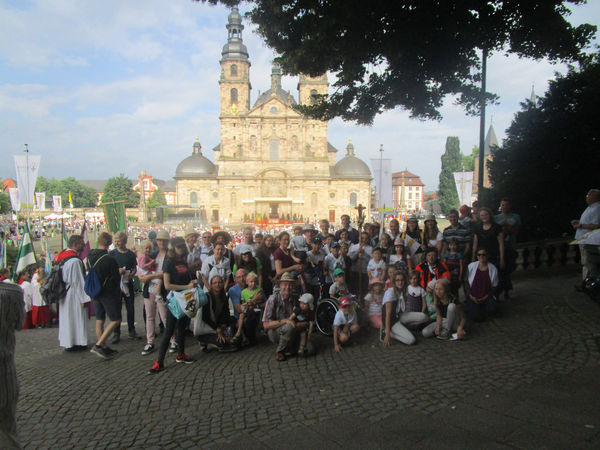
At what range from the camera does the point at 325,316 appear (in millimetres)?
6203

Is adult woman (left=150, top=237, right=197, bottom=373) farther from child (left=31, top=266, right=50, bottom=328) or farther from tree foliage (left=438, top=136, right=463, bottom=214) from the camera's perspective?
tree foliage (left=438, top=136, right=463, bottom=214)

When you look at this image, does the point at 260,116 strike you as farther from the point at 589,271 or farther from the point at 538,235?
the point at 589,271

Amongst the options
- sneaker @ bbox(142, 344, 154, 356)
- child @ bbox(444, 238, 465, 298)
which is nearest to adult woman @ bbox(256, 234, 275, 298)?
sneaker @ bbox(142, 344, 154, 356)

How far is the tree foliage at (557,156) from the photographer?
952 cm

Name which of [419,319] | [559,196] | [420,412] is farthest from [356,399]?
[559,196]

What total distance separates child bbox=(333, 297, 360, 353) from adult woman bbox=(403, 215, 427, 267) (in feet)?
6.32

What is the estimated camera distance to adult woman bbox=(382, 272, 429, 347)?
221 inches

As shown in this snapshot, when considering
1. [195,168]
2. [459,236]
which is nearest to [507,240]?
[459,236]

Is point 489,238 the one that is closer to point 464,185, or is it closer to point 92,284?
point 92,284

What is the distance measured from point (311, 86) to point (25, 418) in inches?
2103

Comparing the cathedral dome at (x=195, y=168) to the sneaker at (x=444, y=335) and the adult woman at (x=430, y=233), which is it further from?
the sneaker at (x=444, y=335)

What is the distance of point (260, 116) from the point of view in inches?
2098

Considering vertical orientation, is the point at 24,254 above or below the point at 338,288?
above

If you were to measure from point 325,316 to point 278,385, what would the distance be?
5.92 ft
